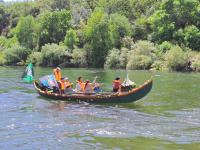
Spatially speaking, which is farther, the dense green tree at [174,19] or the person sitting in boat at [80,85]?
the dense green tree at [174,19]

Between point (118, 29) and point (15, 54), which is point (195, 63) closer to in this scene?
point (118, 29)

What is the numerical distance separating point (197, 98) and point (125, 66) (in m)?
44.7

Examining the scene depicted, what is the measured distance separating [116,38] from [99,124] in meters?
65.7

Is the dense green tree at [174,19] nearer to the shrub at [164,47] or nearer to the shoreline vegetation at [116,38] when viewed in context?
the shoreline vegetation at [116,38]

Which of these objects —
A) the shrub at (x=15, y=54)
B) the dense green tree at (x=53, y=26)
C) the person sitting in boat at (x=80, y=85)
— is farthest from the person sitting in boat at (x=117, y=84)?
the dense green tree at (x=53, y=26)

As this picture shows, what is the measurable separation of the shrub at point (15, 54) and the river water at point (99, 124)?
62.7 meters

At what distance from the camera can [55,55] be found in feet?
286

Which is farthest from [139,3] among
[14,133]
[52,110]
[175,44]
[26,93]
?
[14,133]

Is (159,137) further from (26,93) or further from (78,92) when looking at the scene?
(26,93)

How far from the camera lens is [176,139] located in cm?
1848

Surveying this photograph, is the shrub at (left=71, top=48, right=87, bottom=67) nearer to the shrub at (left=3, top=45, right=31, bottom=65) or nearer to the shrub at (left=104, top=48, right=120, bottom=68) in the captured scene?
the shrub at (left=104, top=48, right=120, bottom=68)

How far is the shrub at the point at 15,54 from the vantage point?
9406 cm

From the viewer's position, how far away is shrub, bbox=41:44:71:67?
87.0m

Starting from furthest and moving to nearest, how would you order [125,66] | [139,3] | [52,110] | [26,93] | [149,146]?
[139,3] < [125,66] < [26,93] < [52,110] < [149,146]
